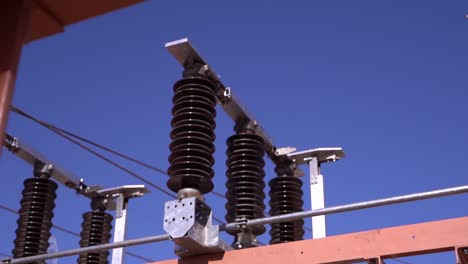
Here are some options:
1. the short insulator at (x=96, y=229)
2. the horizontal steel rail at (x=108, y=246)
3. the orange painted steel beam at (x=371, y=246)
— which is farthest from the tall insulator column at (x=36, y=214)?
the orange painted steel beam at (x=371, y=246)

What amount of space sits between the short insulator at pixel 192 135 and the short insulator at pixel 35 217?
9.14 ft

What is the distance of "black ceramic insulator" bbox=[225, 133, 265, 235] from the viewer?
6.18m

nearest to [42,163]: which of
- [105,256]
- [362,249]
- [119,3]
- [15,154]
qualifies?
[15,154]

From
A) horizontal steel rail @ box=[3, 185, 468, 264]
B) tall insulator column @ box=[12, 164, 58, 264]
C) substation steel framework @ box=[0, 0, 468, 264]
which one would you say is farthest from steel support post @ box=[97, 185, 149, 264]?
horizontal steel rail @ box=[3, 185, 468, 264]

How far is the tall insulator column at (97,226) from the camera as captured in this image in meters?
8.26

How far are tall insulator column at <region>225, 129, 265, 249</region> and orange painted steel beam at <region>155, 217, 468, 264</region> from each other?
1.31 m

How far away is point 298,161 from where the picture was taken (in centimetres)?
741

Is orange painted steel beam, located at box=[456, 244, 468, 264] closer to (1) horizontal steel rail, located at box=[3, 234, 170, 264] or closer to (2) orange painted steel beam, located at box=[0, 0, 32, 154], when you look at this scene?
(1) horizontal steel rail, located at box=[3, 234, 170, 264]

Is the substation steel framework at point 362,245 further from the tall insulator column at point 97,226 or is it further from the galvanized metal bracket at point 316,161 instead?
the tall insulator column at point 97,226

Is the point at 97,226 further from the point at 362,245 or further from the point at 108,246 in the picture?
the point at 362,245

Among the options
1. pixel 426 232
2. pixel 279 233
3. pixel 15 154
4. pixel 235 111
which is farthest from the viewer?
pixel 15 154

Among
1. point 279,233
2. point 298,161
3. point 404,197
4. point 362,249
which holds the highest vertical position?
point 298,161

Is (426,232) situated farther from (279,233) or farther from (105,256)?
(105,256)

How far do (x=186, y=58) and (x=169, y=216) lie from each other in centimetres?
149
